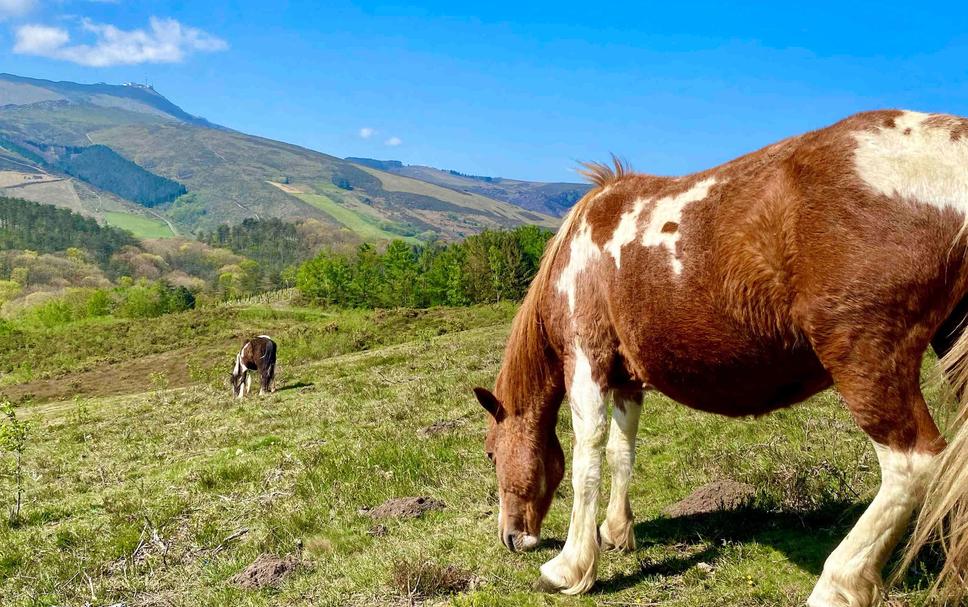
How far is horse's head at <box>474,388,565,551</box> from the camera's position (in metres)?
5.67

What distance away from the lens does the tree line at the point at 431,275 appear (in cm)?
6781

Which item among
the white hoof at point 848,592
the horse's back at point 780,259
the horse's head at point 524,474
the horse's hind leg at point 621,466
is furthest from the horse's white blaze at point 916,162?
the horse's head at point 524,474

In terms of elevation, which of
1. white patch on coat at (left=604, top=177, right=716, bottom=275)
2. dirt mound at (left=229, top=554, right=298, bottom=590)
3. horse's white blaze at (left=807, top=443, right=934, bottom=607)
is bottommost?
dirt mound at (left=229, top=554, right=298, bottom=590)

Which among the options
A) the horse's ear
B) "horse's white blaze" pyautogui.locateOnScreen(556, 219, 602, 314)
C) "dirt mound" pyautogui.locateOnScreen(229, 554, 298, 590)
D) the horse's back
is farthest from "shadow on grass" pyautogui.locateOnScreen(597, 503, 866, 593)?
"dirt mound" pyautogui.locateOnScreen(229, 554, 298, 590)

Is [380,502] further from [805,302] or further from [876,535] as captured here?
[805,302]

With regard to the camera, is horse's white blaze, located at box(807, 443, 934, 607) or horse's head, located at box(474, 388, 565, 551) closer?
horse's white blaze, located at box(807, 443, 934, 607)

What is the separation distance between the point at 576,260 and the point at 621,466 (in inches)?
73.7

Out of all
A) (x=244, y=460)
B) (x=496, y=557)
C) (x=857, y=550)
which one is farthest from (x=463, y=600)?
(x=244, y=460)

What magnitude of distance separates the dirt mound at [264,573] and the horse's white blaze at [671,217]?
4.27 metres

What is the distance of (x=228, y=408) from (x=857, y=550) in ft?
61.9

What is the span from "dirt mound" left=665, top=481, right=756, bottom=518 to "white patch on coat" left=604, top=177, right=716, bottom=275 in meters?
2.77

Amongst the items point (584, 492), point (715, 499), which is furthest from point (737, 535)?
point (584, 492)

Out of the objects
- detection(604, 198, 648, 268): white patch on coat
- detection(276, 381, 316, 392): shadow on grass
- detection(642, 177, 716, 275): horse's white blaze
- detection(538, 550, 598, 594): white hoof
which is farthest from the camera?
detection(276, 381, 316, 392): shadow on grass

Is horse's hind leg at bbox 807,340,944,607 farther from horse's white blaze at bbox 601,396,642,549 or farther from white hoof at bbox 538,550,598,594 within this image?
horse's white blaze at bbox 601,396,642,549
